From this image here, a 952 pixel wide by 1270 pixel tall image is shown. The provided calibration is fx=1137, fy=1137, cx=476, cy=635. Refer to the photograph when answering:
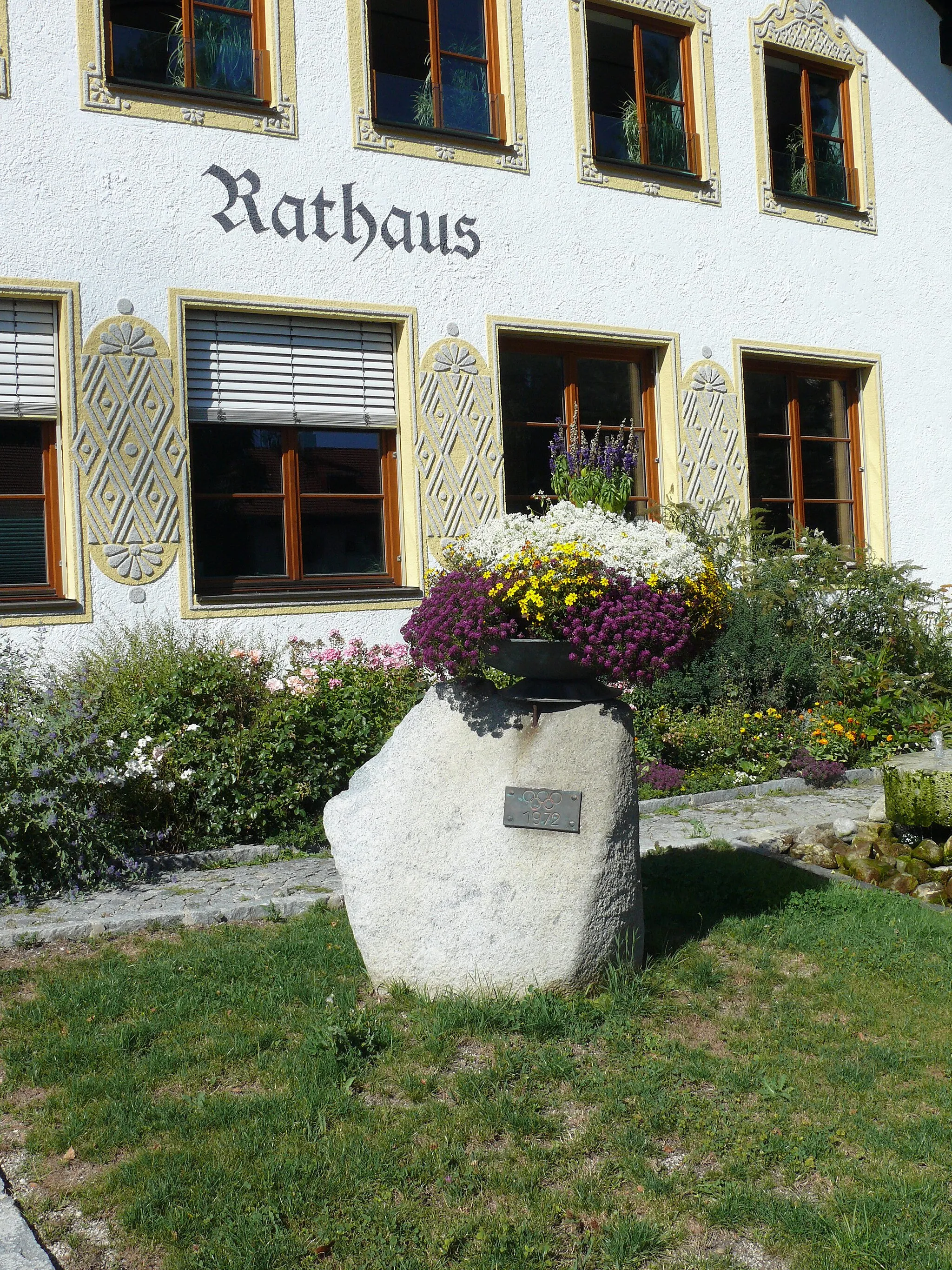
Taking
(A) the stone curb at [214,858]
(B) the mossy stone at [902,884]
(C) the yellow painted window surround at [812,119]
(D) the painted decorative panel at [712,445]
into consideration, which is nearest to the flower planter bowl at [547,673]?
(B) the mossy stone at [902,884]

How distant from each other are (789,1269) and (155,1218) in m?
1.47

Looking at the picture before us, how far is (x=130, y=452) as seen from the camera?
7.87m

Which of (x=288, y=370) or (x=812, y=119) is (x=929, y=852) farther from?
(x=812, y=119)

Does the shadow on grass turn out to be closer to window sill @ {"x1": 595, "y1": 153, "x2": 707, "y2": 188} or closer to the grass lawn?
the grass lawn

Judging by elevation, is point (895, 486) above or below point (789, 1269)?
above

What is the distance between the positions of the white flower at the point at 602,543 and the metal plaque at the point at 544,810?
88cm

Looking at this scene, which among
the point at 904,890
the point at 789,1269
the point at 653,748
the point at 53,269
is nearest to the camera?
the point at 789,1269

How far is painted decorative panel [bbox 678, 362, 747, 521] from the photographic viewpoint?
10.4 metres

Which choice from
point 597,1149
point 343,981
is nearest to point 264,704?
point 343,981

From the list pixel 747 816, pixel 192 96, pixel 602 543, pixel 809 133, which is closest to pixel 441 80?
pixel 192 96

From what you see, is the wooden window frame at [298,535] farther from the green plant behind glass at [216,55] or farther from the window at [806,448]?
the window at [806,448]

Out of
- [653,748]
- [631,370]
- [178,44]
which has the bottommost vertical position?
[653,748]

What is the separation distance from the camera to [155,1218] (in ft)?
8.88

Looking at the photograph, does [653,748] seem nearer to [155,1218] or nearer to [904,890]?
[904,890]
